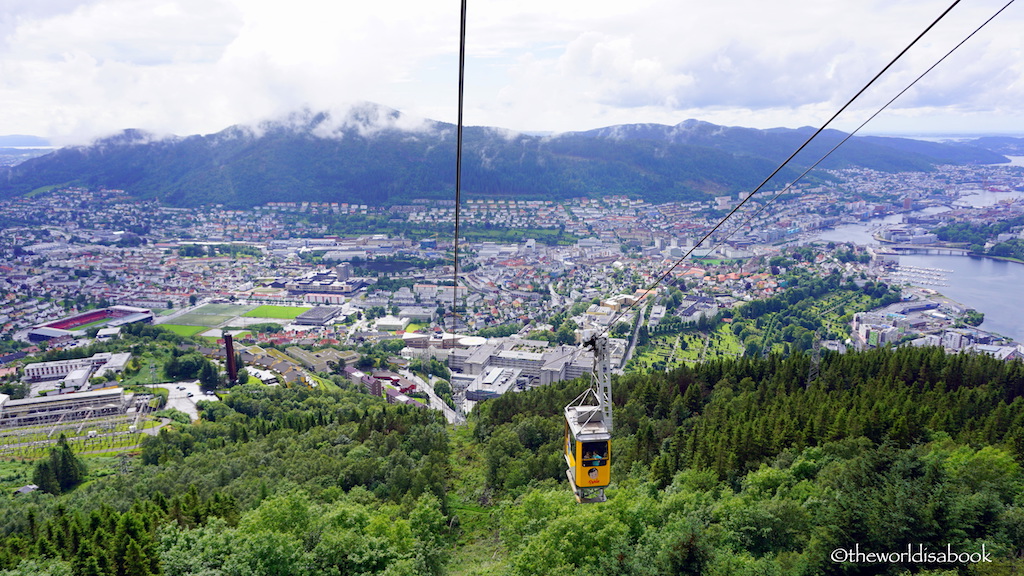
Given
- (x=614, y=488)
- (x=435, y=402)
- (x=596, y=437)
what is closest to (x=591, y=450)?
(x=596, y=437)

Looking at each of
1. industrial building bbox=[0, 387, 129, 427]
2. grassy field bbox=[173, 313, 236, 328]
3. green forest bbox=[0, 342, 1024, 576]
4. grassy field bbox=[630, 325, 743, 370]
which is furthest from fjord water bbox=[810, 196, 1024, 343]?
grassy field bbox=[173, 313, 236, 328]

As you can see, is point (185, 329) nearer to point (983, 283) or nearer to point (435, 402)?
point (435, 402)

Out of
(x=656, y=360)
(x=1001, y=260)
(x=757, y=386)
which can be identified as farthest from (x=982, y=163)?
(x=757, y=386)

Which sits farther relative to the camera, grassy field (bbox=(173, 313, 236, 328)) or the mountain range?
the mountain range

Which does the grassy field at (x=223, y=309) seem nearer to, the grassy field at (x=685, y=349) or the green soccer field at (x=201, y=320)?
the green soccer field at (x=201, y=320)

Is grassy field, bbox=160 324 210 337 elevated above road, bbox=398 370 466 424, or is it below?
above

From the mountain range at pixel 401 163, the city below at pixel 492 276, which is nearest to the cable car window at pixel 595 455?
the city below at pixel 492 276

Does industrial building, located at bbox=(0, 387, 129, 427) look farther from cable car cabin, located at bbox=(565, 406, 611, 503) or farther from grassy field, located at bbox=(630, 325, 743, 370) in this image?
cable car cabin, located at bbox=(565, 406, 611, 503)
